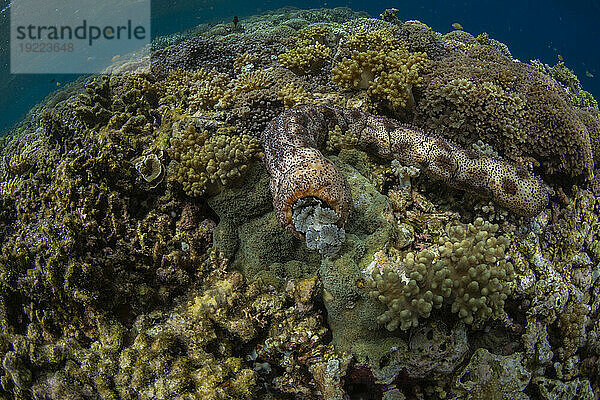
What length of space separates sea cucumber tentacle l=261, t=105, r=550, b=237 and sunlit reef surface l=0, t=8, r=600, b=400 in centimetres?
16

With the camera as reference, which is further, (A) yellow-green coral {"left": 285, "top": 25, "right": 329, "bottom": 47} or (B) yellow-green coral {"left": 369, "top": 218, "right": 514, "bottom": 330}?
(A) yellow-green coral {"left": 285, "top": 25, "right": 329, "bottom": 47}

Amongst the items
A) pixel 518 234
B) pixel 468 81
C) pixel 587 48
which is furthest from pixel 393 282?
pixel 587 48

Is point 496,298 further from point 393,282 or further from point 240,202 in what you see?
point 240,202

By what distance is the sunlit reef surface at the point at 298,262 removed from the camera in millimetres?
3191

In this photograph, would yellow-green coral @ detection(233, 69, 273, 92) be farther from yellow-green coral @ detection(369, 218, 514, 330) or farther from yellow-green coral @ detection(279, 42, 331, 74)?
yellow-green coral @ detection(369, 218, 514, 330)

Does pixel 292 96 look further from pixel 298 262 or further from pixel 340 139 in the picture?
pixel 298 262

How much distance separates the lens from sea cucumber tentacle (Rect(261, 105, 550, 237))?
3.55 m

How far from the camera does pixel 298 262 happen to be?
3896 millimetres

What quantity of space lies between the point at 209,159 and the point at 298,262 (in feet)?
5.87

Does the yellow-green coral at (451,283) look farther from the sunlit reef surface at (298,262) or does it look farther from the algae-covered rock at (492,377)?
the algae-covered rock at (492,377)

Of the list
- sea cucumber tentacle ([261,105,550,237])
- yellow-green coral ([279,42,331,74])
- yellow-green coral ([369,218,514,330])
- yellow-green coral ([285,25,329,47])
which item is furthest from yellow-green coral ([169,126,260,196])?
yellow-green coral ([285,25,329,47])

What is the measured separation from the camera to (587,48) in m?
80.0

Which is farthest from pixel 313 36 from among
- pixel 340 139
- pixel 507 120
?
pixel 507 120

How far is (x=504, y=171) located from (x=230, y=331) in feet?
A: 13.2
